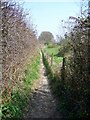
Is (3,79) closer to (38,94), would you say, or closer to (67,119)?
(67,119)

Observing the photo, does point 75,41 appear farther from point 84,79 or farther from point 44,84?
point 44,84

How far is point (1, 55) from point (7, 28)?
0.98m

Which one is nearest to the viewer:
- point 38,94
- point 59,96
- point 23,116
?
point 23,116

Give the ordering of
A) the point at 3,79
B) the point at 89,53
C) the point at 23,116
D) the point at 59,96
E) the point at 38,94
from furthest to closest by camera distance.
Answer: the point at 38,94
the point at 59,96
the point at 23,116
the point at 3,79
the point at 89,53

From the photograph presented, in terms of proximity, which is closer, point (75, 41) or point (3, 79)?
point (3, 79)

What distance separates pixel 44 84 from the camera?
659 inches

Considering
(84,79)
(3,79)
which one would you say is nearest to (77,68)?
(84,79)

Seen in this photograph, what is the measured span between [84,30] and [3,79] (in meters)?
2.79

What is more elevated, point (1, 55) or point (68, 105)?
point (1, 55)

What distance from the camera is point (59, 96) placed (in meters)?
12.1

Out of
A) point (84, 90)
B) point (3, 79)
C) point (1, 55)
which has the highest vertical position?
point (1, 55)

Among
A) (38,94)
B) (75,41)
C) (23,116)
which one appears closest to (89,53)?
(75,41)

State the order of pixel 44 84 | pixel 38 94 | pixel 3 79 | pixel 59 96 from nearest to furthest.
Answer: pixel 3 79
pixel 59 96
pixel 38 94
pixel 44 84

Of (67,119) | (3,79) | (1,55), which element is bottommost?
(67,119)
